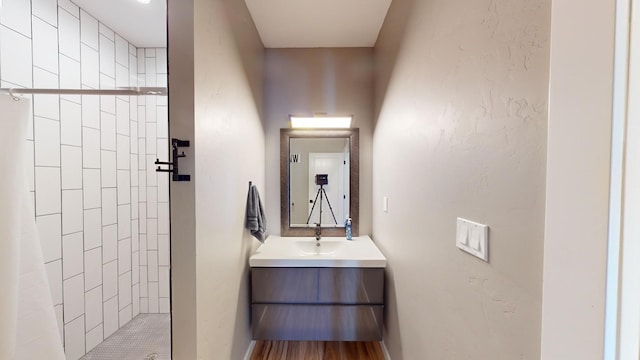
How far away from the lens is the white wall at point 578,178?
0.41 m

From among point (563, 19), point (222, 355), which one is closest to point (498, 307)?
point (563, 19)

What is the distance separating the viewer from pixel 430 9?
1.18 metres

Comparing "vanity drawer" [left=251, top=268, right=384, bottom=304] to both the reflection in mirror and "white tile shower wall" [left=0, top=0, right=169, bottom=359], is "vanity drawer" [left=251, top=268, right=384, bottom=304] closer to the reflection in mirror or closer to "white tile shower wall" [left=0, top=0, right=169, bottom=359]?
the reflection in mirror

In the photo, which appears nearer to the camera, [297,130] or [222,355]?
[222,355]

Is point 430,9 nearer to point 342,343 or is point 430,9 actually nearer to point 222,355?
point 222,355

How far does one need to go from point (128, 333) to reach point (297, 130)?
223 centimetres

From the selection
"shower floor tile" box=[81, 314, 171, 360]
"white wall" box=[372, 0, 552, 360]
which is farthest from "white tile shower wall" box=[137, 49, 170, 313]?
"white wall" box=[372, 0, 552, 360]

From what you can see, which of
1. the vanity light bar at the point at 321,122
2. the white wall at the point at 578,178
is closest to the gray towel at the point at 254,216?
the vanity light bar at the point at 321,122

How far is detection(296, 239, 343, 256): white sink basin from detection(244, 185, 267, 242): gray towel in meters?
0.53

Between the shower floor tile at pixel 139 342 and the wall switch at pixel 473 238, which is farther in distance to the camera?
the shower floor tile at pixel 139 342

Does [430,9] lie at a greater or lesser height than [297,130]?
greater

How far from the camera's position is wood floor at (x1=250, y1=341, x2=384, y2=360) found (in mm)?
1942

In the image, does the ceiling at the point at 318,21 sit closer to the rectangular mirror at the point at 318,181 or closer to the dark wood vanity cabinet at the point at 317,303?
the rectangular mirror at the point at 318,181

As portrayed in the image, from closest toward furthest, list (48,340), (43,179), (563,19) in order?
(563,19), (48,340), (43,179)
